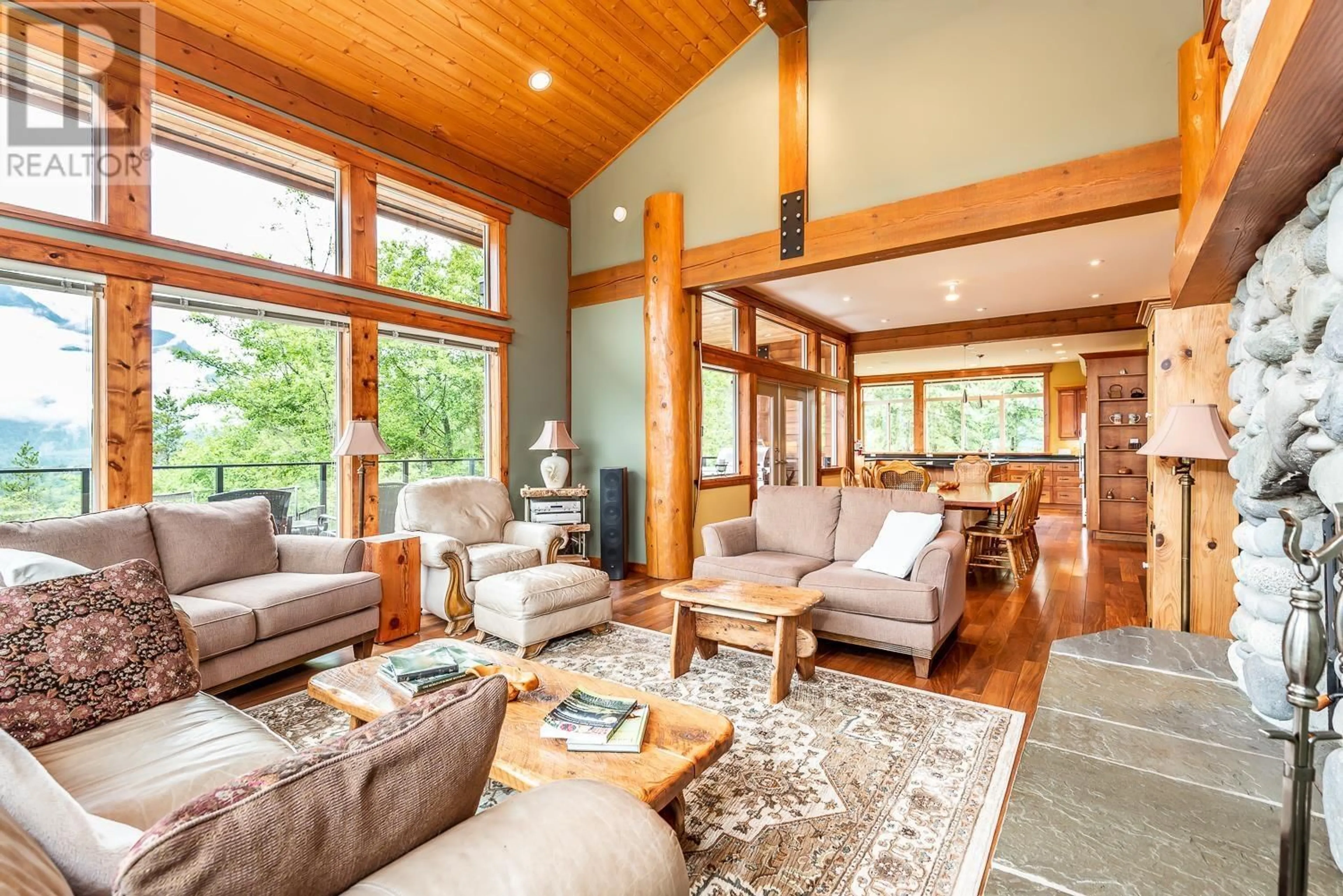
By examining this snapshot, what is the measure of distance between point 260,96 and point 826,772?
497 cm

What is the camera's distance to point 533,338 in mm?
5816

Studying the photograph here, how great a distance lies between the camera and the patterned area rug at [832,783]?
5.56 feet

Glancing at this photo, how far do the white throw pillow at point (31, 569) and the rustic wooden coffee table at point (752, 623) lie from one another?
220 centimetres

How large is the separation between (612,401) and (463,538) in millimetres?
2078

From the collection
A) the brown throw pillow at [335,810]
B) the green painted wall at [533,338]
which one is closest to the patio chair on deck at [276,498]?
the green painted wall at [533,338]

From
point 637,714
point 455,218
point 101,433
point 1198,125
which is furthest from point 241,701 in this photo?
point 1198,125

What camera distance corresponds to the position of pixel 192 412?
3725 millimetres

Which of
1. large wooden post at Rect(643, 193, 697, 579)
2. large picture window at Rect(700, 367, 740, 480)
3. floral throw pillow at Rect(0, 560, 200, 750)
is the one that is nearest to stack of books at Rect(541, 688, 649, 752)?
floral throw pillow at Rect(0, 560, 200, 750)

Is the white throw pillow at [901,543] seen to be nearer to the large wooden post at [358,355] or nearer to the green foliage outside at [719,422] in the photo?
the green foliage outside at [719,422]

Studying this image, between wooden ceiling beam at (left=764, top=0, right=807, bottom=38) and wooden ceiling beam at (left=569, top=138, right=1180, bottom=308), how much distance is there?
146 cm

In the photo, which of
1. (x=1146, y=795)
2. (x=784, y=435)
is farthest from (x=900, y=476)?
(x=1146, y=795)

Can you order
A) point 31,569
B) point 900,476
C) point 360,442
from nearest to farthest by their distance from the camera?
point 31,569 < point 360,442 < point 900,476

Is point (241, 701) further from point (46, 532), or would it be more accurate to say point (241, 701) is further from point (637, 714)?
point (637, 714)

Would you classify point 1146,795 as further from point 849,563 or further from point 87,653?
point 87,653
